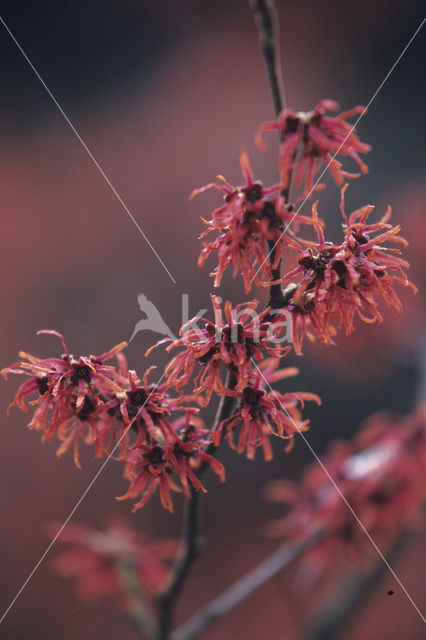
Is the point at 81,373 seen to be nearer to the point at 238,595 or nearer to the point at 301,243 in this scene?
the point at 301,243

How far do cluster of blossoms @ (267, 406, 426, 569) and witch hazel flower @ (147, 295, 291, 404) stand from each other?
2.08ft

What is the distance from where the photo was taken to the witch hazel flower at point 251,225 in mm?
487

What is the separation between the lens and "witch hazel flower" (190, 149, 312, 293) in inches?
19.2

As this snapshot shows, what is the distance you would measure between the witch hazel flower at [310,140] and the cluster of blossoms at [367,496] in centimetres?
76

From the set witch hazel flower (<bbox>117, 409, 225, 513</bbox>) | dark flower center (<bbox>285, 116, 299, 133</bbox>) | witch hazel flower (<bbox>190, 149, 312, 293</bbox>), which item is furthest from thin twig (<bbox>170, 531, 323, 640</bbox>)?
dark flower center (<bbox>285, 116, 299, 133</bbox>)

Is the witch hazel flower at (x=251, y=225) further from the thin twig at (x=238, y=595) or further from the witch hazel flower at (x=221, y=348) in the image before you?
the thin twig at (x=238, y=595)

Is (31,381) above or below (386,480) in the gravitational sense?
above

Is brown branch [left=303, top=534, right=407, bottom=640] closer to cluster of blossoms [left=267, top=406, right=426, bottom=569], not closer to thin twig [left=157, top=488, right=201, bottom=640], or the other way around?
cluster of blossoms [left=267, top=406, right=426, bottom=569]

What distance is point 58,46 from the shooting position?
1.71 metres

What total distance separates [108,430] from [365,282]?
353mm

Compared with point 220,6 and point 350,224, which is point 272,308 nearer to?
point 350,224

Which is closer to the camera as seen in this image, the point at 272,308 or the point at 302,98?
the point at 272,308

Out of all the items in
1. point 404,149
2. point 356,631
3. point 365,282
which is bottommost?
point 356,631

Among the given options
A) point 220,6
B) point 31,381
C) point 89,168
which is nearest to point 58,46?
point 89,168
